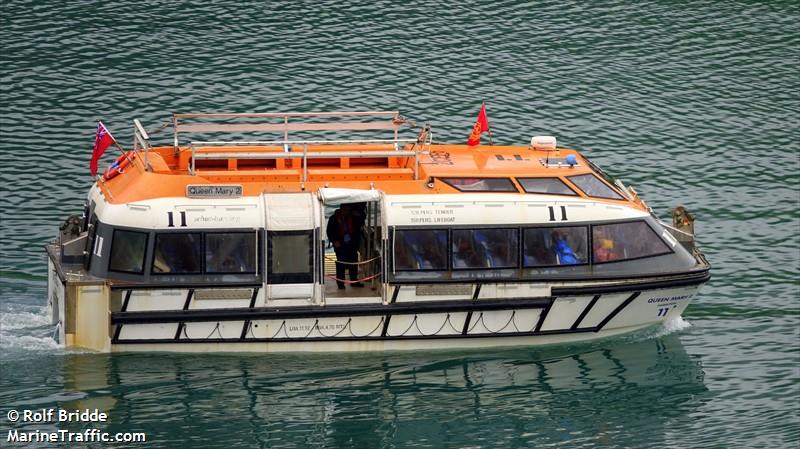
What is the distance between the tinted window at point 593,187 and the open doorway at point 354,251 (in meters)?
3.93

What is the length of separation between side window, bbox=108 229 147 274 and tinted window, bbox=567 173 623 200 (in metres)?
8.30

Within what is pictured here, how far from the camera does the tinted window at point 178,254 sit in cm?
2662

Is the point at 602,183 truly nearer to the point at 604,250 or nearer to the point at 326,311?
the point at 604,250

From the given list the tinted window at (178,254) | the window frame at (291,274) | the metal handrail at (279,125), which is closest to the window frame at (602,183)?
the metal handrail at (279,125)

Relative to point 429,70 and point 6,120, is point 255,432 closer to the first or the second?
point 6,120

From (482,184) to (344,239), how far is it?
2.91 m

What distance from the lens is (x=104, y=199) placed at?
27250 millimetres

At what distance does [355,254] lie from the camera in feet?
93.1

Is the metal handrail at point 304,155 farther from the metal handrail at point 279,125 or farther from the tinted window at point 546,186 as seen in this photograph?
the tinted window at point 546,186

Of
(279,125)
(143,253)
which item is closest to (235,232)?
(143,253)

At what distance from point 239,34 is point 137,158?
17986 mm

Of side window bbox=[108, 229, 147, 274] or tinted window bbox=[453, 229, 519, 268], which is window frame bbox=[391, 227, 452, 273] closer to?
tinted window bbox=[453, 229, 519, 268]

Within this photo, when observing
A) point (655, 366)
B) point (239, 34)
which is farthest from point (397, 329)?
point (239, 34)

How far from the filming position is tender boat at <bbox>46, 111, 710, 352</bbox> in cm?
2667
